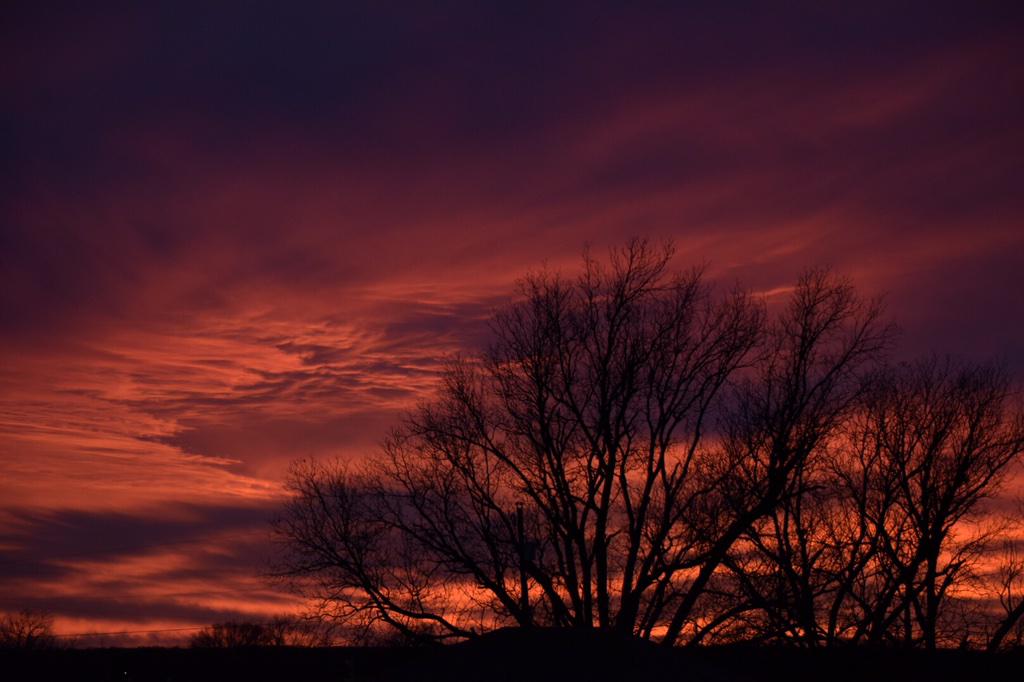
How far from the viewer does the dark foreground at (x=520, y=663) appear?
71.5 feet

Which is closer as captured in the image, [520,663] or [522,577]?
[520,663]

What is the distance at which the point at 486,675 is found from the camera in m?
21.8

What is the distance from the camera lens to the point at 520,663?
21828 millimetres

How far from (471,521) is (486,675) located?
7.62 meters

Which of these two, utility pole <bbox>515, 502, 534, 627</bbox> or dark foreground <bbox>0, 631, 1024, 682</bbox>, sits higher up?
utility pole <bbox>515, 502, 534, 627</bbox>

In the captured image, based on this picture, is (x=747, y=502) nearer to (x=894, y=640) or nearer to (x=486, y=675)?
(x=894, y=640)

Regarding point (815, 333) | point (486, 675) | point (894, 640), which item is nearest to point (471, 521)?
point (486, 675)

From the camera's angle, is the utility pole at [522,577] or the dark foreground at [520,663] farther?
the utility pole at [522,577]

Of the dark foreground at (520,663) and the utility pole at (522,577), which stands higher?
the utility pole at (522,577)

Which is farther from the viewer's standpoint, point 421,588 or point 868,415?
point 868,415

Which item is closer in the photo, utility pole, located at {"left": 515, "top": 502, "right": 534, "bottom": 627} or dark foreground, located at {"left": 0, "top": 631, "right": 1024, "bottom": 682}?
dark foreground, located at {"left": 0, "top": 631, "right": 1024, "bottom": 682}

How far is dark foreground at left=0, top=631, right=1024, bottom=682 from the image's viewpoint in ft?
71.5

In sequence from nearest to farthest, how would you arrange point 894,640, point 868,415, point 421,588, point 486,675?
point 486,675
point 421,588
point 894,640
point 868,415

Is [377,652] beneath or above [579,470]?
beneath
